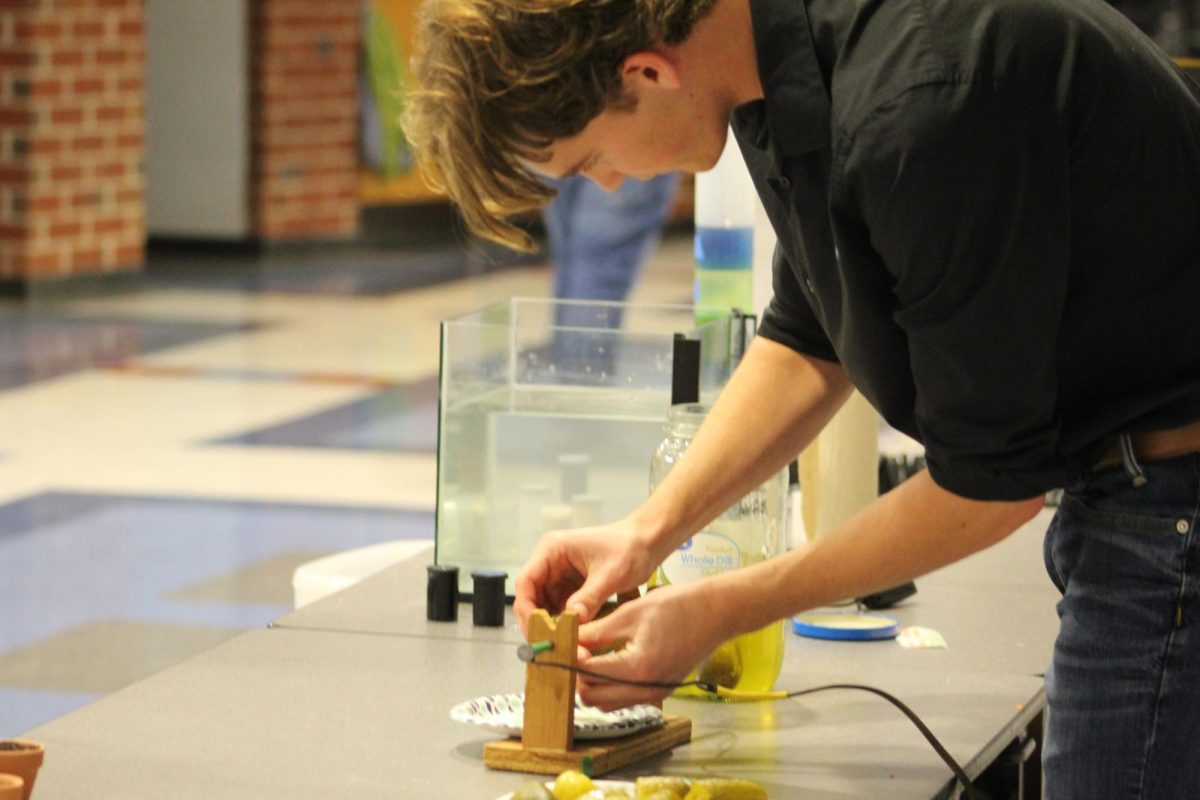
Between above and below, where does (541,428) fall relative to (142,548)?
above

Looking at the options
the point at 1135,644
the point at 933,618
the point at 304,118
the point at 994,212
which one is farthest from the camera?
the point at 304,118

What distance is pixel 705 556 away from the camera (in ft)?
5.69

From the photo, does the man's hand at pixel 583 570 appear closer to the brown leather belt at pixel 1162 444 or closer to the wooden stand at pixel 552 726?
the wooden stand at pixel 552 726

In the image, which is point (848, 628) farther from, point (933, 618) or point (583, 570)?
point (583, 570)

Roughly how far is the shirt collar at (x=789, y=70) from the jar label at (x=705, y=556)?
53cm

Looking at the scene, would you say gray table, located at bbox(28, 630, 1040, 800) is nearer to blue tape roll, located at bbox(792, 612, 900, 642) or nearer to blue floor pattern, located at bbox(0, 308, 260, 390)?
blue tape roll, located at bbox(792, 612, 900, 642)

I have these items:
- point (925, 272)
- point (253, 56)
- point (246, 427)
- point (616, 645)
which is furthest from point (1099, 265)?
point (253, 56)

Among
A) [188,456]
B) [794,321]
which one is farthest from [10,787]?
[188,456]

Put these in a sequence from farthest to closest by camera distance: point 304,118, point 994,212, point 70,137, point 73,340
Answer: point 304,118 < point 70,137 < point 73,340 < point 994,212

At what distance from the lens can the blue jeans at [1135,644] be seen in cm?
132

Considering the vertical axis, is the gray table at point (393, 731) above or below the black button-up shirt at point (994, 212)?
below

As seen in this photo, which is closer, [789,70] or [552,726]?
[789,70]

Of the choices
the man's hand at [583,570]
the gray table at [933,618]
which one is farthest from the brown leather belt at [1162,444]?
the gray table at [933,618]

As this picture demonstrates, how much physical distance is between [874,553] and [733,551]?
40 cm
